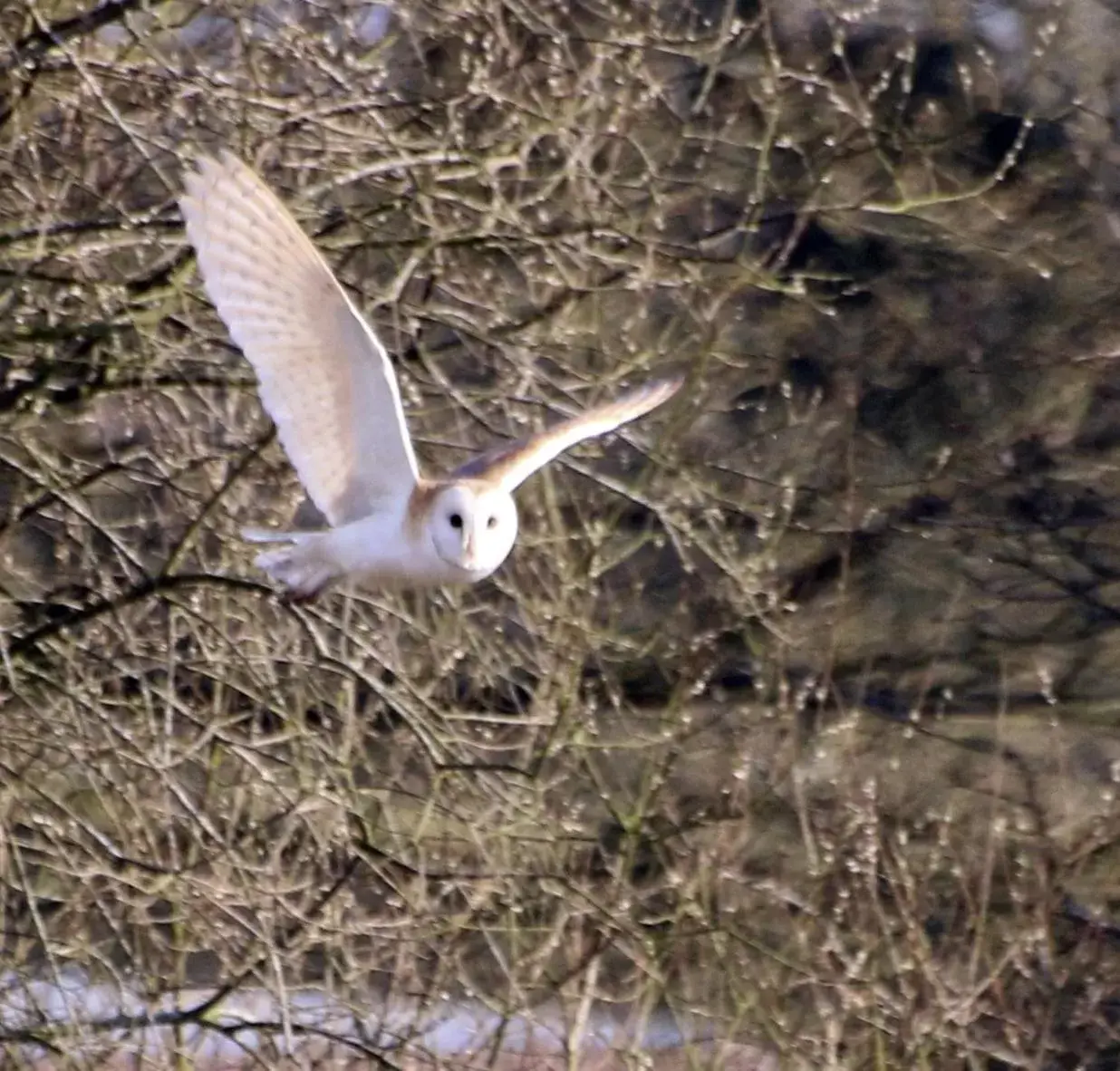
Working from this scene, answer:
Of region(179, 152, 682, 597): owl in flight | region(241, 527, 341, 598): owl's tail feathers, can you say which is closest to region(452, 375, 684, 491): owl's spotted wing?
region(179, 152, 682, 597): owl in flight

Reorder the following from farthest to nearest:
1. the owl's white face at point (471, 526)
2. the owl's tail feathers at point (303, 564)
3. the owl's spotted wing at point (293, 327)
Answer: the owl's tail feathers at point (303, 564), the owl's white face at point (471, 526), the owl's spotted wing at point (293, 327)

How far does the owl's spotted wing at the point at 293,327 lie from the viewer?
151 inches

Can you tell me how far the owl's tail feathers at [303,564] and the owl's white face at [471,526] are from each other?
0.26 meters

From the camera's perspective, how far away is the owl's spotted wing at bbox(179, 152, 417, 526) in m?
3.83

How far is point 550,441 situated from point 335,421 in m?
0.40

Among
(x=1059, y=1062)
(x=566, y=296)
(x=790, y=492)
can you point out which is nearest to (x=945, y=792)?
(x=1059, y=1062)

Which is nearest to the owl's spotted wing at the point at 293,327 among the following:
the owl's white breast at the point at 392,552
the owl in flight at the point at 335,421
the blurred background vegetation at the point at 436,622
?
the owl in flight at the point at 335,421

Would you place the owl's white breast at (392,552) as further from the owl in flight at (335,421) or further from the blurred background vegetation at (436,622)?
the blurred background vegetation at (436,622)

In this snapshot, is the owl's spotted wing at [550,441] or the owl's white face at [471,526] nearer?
the owl's white face at [471,526]

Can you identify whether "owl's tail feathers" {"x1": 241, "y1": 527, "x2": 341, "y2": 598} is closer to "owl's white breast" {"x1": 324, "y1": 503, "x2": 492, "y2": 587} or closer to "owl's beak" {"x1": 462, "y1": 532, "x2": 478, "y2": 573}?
"owl's white breast" {"x1": 324, "y1": 503, "x2": 492, "y2": 587}

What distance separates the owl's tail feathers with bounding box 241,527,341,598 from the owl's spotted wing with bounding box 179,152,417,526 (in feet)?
0.52

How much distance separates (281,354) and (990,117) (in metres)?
5.93

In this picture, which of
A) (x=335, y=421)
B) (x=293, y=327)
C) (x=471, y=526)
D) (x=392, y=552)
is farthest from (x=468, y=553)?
(x=293, y=327)

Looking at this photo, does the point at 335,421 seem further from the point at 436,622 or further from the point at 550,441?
the point at 436,622
